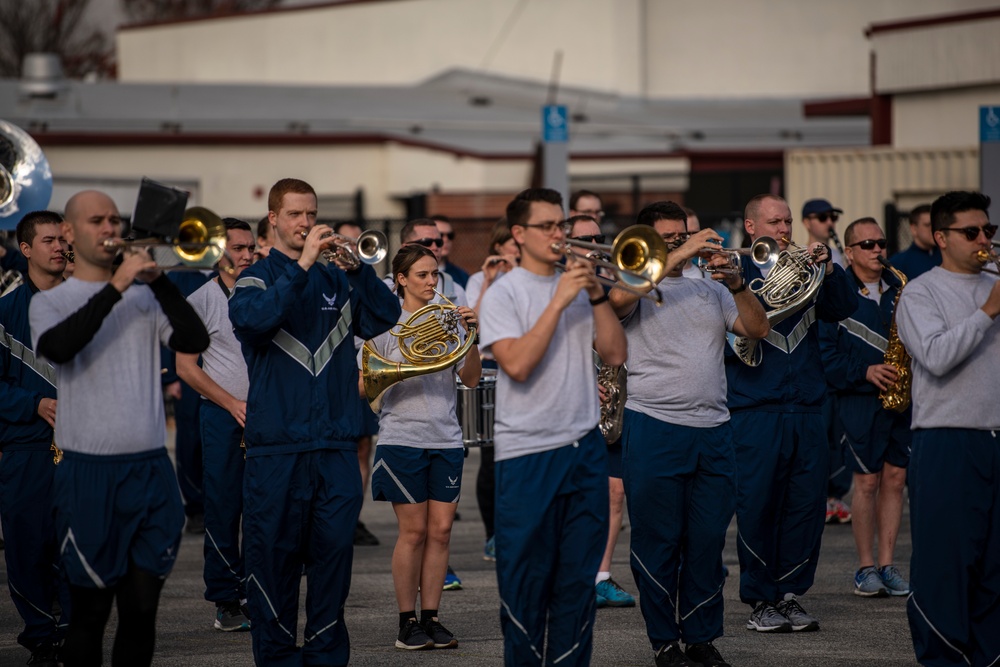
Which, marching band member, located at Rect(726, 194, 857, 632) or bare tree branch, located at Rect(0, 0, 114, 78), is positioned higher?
bare tree branch, located at Rect(0, 0, 114, 78)

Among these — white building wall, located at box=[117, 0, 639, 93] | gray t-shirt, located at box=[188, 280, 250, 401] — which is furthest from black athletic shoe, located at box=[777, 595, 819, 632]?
white building wall, located at box=[117, 0, 639, 93]

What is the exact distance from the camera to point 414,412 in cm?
829

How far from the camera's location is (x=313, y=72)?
43.6m

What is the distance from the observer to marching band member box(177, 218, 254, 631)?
28.0 ft

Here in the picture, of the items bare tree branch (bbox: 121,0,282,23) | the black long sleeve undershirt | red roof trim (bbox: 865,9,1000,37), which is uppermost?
bare tree branch (bbox: 121,0,282,23)

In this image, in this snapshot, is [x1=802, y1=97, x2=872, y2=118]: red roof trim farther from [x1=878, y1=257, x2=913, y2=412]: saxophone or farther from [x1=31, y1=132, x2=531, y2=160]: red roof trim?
[x1=878, y1=257, x2=913, y2=412]: saxophone

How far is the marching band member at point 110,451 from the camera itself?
607 cm

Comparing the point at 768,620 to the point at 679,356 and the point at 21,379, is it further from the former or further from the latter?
the point at 21,379

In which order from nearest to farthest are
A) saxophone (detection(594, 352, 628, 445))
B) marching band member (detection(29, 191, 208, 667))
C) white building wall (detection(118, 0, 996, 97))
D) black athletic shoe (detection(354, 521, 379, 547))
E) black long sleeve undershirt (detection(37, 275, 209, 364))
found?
black long sleeve undershirt (detection(37, 275, 209, 364)) → marching band member (detection(29, 191, 208, 667)) → saxophone (detection(594, 352, 628, 445)) → black athletic shoe (detection(354, 521, 379, 547)) → white building wall (detection(118, 0, 996, 97))

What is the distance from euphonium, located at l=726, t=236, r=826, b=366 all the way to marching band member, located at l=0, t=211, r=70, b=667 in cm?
368

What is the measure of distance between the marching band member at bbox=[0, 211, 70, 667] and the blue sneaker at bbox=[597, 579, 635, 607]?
10.5 feet

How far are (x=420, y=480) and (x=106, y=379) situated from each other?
249 cm

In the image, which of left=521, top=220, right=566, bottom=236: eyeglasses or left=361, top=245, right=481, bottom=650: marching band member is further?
left=361, top=245, right=481, bottom=650: marching band member

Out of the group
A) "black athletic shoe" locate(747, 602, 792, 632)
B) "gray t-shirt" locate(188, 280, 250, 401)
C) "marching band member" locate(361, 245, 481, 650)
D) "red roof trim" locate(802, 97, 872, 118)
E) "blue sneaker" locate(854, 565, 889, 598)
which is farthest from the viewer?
"red roof trim" locate(802, 97, 872, 118)
